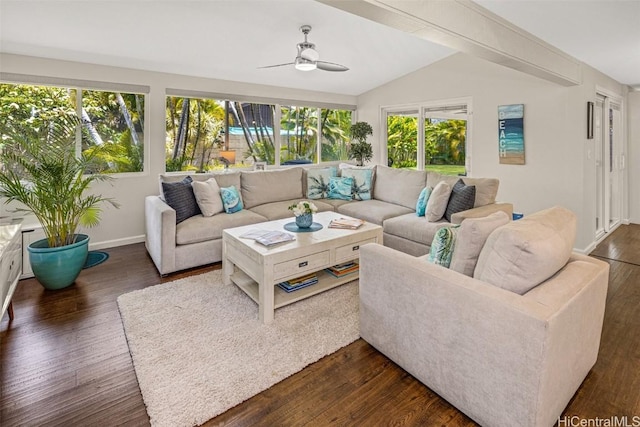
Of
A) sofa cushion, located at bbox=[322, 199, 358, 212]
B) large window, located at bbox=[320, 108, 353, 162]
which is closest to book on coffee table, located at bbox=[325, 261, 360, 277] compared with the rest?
sofa cushion, located at bbox=[322, 199, 358, 212]

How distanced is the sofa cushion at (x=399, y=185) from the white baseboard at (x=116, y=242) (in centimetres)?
329

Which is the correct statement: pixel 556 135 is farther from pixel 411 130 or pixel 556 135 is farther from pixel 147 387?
pixel 147 387

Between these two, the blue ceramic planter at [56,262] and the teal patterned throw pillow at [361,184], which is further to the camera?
the teal patterned throw pillow at [361,184]

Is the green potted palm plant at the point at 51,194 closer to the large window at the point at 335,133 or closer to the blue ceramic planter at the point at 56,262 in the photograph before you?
the blue ceramic planter at the point at 56,262

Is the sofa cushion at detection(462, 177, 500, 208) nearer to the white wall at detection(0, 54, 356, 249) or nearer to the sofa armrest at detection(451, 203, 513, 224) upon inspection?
the sofa armrest at detection(451, 203, 513, 224)

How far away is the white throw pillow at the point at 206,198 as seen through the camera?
12.4 feet

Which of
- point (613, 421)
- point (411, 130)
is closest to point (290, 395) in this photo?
point (613, 421)

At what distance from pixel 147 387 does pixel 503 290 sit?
6.10 ft

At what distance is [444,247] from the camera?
192 centimetres

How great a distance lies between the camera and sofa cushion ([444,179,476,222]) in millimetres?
3513

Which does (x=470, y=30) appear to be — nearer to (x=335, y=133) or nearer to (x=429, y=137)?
(x=429, y=137)

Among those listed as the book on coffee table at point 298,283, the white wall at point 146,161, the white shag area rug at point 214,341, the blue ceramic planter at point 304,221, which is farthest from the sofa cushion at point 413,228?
the white wall at point 146,161

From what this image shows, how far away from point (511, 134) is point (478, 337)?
3908 millimetres

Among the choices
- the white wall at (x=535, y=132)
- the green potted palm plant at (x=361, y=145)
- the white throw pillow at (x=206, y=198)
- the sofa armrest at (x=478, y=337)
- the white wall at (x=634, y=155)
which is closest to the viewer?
the sofa armrest at (x=478, y=337)
